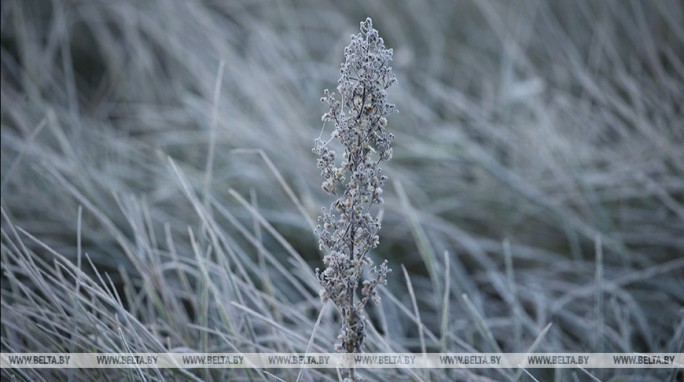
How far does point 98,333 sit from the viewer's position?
4.11ft

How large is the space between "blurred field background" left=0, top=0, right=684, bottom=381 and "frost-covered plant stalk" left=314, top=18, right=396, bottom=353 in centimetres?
29

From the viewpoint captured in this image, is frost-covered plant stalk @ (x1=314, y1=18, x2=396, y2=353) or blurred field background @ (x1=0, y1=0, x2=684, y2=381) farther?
blurred field background @ (x1=0, y1=0, x2=684, y2=381)

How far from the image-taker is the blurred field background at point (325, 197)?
4.75 ft

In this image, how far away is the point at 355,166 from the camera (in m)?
1.02

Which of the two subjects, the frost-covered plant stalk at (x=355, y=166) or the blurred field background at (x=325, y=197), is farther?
the blurred field background at (x=325, y=197)

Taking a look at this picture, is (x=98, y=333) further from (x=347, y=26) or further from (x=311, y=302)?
(x=347, y=26)

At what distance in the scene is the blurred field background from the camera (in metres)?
1.45

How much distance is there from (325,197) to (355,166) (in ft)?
3.82

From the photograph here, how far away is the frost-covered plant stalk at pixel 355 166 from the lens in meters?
A: 1.00

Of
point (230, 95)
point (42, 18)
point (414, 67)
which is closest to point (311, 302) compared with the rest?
point (230, 95)

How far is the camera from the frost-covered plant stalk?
100 cm

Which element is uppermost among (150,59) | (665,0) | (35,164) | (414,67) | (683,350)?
(665,0)

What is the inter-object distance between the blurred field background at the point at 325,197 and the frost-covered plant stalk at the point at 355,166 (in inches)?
11.4

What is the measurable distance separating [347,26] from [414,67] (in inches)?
14.6
